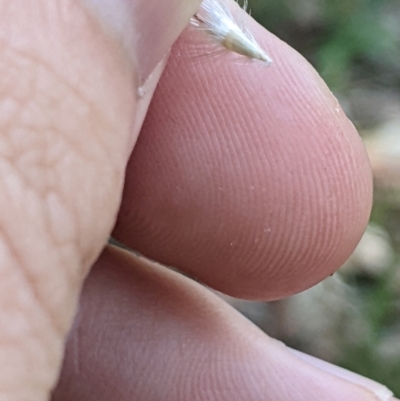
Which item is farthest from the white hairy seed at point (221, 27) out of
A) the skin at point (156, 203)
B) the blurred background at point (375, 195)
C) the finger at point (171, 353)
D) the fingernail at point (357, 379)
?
the blurred background at point (375, 195)

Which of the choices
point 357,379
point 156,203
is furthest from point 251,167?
point 357,379

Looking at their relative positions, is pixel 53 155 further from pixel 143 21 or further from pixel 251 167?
pixel 251 167

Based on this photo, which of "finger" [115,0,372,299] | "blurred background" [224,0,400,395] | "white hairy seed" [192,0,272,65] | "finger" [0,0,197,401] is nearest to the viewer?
"finger" [0,0,197,401]

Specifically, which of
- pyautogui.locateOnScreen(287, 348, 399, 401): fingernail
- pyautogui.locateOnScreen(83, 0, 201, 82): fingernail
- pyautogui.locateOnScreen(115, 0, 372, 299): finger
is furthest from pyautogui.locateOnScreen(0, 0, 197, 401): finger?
pyautogui.locateOnScreen(287, 348, 399, 401): fingernail

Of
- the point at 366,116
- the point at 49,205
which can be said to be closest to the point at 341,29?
the point at 366,116

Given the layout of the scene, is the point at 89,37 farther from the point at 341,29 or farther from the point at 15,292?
the point at 341,29

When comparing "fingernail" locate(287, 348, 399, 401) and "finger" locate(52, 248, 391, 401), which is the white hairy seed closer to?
"finger" locate(52, 248, 391, 401)
